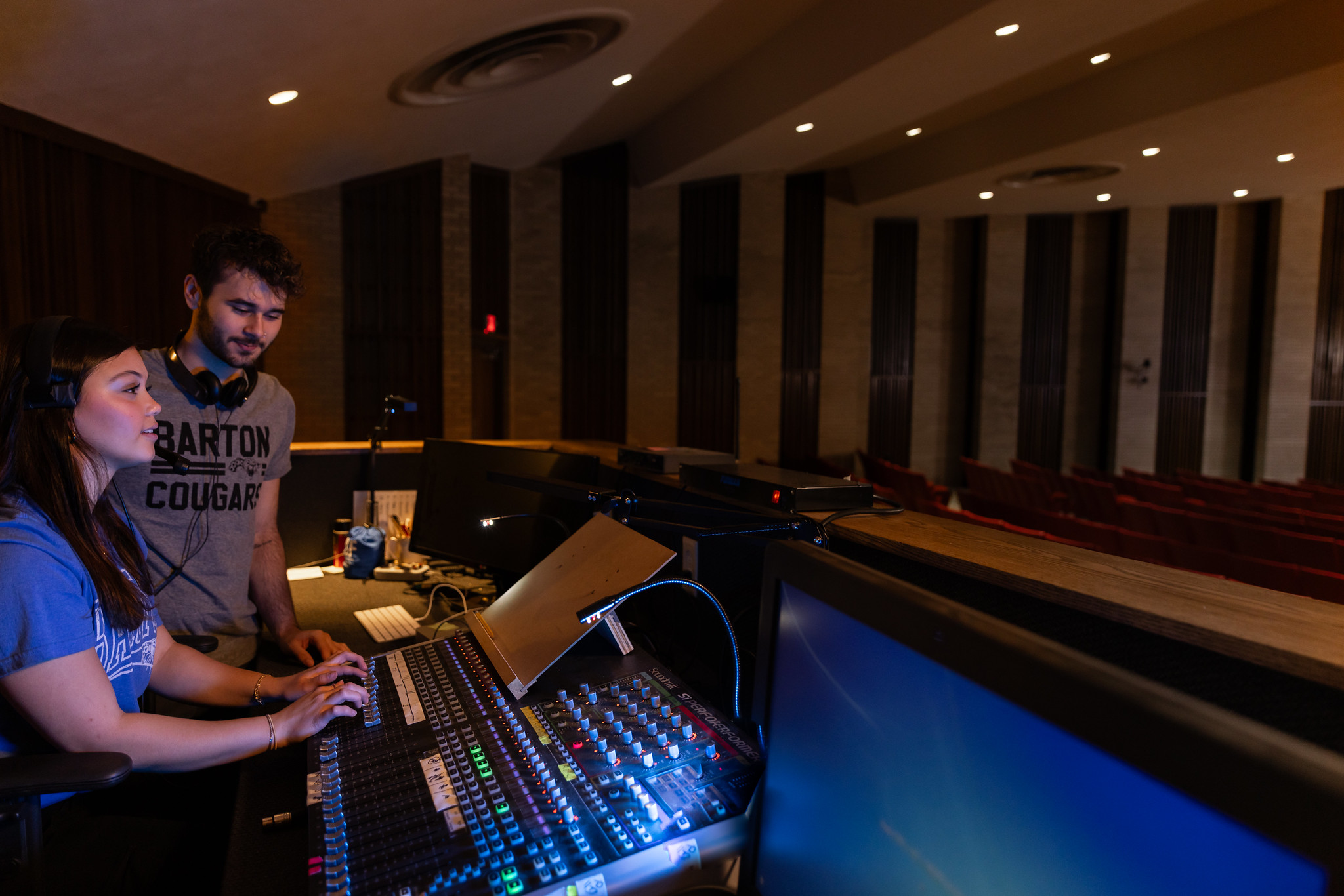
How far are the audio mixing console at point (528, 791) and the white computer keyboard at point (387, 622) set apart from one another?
2.26 feet

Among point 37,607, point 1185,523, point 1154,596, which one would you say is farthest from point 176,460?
point 1185,523

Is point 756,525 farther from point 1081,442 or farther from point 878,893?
point 1081,442

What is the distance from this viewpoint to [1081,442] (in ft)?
34.0

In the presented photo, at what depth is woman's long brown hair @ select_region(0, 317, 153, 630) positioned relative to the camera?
1.10 meters

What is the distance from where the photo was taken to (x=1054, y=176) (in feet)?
27.4

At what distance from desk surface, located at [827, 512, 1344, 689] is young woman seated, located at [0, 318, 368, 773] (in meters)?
0.89

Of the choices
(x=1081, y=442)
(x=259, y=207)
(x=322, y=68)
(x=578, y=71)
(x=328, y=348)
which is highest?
(x=578, y=71)

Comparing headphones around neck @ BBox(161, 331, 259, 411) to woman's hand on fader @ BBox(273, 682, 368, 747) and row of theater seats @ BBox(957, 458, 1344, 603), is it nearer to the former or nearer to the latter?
woman's hand on fader @ BBox(273, 682, 368, 747)

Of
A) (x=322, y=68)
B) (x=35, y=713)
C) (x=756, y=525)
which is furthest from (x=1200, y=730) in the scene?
(x=322, y=68)

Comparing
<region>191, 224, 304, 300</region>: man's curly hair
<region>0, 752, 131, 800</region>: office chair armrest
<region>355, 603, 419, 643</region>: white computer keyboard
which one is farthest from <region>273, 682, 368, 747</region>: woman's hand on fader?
<region>191, 224, 304, 300</region>: man's curly hair

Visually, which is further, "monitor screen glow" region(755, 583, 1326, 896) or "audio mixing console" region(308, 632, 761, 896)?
"audio mixing console" region(308, 632, 761, 896)

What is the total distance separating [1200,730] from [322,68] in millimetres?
5545

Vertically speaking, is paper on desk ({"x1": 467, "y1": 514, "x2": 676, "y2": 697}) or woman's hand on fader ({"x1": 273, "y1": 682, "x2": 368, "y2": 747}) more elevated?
paper on desk ({"x1": 467, "y1": 514, "x2": 676, "y2": 697})

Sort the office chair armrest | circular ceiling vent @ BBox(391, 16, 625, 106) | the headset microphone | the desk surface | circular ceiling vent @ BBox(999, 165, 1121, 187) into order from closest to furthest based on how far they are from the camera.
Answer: the desk surface, the office chair armrest, the headset microphone, circular ceiling vent @ BBox(391, 16, 625, 106), circular ceiling vent @ BBox(999, 165, 1121, 187)
